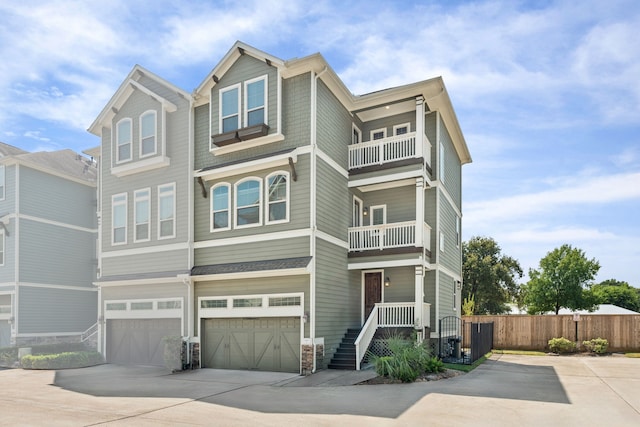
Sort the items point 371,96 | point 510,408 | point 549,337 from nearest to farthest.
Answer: point 510,408
point 371,96
point 549,337

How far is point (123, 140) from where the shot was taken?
21172 millimetres

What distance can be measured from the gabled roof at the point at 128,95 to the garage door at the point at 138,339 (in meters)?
8.42

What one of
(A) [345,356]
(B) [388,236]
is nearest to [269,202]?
(B) [388,236]

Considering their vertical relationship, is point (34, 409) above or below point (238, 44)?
below

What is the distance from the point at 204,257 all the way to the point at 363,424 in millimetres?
10874

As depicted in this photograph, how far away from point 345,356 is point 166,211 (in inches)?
351

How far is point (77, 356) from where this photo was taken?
19766 mm

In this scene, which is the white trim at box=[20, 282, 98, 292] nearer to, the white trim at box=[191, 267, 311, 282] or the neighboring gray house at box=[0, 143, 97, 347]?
the neighboring gray house at box=[0, 143, 97, 347]

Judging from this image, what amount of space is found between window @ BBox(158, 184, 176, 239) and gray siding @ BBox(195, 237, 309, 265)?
1.59 m

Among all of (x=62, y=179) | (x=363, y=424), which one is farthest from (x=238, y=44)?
(x=62, y=179)

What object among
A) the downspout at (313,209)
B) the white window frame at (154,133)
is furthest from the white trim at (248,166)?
the white window frame at (154,133)

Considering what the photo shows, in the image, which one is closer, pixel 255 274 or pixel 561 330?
pixel 255 274

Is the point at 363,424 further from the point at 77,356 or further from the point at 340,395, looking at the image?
the point at 77,356

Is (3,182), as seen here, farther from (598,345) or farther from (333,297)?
(598,345)
